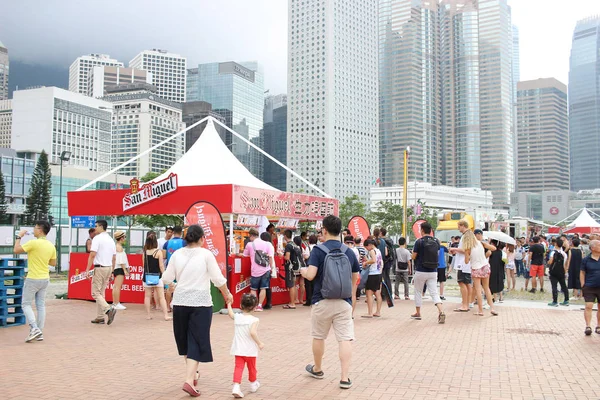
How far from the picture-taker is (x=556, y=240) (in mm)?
14734

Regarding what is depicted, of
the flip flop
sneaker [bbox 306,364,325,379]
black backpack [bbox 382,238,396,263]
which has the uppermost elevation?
black backpack [bbox 382,238,396,263]

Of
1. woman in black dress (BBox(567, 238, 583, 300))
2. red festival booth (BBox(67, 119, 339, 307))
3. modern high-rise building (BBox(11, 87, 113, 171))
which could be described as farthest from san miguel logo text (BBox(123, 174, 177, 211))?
modern high-rise building (BBox(11, 87, 113, 171))

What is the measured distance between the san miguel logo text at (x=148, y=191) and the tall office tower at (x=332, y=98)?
13409 centimetres

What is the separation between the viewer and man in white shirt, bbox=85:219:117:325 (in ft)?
32.8

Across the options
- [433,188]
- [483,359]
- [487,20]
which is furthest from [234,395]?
[487,20]

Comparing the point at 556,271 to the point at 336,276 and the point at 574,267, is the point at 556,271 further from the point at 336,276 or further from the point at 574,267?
the point at 336,276

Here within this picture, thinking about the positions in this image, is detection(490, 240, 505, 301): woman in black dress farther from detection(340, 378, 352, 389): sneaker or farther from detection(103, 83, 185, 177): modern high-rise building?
detection(103, 83, 185, 177): modern high-rise building

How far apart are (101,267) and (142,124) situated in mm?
173048

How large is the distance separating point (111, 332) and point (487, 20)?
178m

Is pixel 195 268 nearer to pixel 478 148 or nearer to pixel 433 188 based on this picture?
pixel 433 188

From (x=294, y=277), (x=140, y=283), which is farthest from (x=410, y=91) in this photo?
(x=140, y=283)

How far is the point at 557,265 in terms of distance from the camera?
42.7 feet

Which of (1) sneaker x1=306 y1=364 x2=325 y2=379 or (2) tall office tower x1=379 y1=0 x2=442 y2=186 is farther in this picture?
(2) tall office tower x1=379 y1=0 x2=442 y2=186

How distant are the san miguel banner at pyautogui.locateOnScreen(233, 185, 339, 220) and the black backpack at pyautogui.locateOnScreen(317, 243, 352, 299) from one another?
674cm
